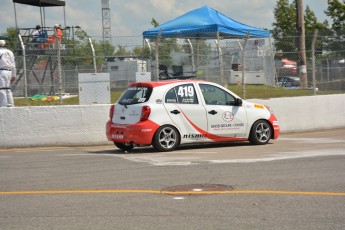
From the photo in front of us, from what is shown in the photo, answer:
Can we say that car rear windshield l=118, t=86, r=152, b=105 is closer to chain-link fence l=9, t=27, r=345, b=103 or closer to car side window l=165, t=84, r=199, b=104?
car side window l=165, t=84, r=199, b=104

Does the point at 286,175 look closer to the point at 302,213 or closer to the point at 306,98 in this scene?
the point at 302,213

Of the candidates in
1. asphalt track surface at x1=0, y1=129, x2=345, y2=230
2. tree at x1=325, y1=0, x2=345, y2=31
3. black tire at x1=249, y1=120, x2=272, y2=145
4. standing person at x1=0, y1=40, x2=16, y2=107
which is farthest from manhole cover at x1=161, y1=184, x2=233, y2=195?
tree at x1=325, y1=0, x2=345, y2=31

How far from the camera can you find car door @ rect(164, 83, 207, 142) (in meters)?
12.8

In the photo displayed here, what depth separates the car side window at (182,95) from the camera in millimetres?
12922

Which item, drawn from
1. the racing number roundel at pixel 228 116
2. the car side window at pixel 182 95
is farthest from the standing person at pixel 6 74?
the racing number roundel at pixel 228 116

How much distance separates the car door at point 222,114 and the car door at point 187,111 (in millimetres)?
172

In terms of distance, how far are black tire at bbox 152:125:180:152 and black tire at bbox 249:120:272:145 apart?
6.05 feet

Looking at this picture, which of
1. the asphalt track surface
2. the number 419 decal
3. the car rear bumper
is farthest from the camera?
the number 419 decal

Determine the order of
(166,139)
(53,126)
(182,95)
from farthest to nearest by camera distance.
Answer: (53,126) < (182,95) < (166,139)

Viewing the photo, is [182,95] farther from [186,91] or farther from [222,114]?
[222,114]

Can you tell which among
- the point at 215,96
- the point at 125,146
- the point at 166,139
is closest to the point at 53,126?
the point at 125,146

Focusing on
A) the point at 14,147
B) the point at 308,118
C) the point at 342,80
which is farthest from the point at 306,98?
the point at 14,147

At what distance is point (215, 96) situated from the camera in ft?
44.2

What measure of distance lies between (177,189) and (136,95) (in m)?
4.87
